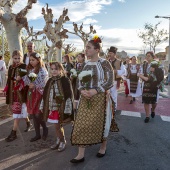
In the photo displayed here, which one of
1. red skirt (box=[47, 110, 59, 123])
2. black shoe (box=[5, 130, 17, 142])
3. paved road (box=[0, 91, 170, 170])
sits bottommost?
paved road (box=[0, 91, 170, 170])

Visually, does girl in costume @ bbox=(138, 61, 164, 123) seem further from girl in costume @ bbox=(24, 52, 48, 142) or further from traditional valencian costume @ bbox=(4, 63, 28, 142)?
traditional valencian costume @ bbox=(4, 63, 28, 142)

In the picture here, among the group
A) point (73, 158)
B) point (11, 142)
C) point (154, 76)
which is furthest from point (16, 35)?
point (73, 158)

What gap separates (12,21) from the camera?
7.54 meters

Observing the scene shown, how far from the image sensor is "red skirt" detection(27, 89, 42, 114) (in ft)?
14.7

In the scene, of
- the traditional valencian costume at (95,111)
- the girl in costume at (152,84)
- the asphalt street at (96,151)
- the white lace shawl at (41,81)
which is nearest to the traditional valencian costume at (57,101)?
the white lace shawl at (41,81)

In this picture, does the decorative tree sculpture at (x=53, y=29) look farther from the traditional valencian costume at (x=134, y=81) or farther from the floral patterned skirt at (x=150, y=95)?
the floral patterned skirt at (x=150, y=95)

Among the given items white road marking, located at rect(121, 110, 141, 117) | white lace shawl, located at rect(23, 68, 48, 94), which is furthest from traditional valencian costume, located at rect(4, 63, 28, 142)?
white road marking, located at rect(121, 110, 141, 117)

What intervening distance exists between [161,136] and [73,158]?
240 centimetres

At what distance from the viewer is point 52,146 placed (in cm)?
424

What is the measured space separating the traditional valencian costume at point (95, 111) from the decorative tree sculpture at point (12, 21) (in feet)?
16.4

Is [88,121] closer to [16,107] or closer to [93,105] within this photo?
[93,105]

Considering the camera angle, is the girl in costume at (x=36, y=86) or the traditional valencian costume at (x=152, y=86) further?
the traditional valencian costume at (x=152, y=86)

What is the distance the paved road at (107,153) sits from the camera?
3.56 meters

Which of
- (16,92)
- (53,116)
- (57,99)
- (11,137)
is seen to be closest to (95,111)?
(57,99)
